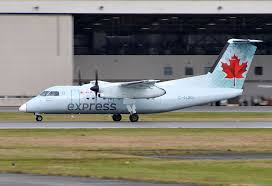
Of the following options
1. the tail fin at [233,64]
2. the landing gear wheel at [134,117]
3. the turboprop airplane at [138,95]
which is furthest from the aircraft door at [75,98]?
the tail fin at [233,64]

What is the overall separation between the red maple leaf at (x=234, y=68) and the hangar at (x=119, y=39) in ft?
71.8

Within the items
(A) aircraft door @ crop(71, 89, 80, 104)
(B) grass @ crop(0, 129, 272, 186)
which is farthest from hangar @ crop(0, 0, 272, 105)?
(B) grass @ crop(0, 129, 272, 186)

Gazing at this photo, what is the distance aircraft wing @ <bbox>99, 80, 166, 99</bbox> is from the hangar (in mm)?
21997

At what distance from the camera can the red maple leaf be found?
5106 centimetres

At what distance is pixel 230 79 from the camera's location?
167 ft

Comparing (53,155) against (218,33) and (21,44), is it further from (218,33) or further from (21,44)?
(218,33)

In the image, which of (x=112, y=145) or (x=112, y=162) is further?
(x=112, y=145)

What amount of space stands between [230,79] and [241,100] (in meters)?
29.9

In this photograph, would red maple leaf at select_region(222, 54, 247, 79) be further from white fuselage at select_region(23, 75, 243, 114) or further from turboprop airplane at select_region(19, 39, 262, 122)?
white fuselage at select_region(23, 75, 243, 114)

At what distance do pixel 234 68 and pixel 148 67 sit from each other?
31033mm

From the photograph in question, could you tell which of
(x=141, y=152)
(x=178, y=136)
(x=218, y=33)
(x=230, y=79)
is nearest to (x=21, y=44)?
(x=218, y=33)

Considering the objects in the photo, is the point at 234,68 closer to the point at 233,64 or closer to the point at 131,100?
the point at 233,64

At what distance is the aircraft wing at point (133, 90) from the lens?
48906mm

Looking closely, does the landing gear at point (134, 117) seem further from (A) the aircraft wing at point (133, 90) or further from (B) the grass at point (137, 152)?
(B) the grass at point (137, 152)
